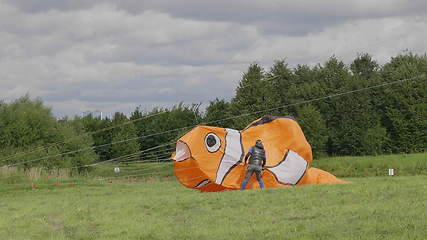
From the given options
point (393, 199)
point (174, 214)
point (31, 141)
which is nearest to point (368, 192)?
point (393, 199)

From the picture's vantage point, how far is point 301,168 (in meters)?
21.6

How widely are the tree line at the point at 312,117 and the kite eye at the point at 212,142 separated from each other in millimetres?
19324

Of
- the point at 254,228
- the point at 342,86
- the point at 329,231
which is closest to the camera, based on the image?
the point at 329,231

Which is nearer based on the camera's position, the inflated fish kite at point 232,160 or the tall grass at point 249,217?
the tall grass at point 249,217

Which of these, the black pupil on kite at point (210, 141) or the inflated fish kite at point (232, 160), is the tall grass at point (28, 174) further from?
the black pupil on kite at point (210, 141)

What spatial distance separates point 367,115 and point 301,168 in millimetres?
27310

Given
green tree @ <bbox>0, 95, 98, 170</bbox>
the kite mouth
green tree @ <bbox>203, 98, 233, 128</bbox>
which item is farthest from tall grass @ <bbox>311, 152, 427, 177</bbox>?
the kite mouth

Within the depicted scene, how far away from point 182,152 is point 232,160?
169 cm

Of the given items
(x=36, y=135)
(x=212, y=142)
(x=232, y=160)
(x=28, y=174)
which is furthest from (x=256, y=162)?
(x=36, y=135)

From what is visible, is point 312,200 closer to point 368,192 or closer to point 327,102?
point 368,192

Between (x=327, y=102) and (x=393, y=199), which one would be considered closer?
(x=393, y=199)

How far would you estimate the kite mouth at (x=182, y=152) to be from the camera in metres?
21.2

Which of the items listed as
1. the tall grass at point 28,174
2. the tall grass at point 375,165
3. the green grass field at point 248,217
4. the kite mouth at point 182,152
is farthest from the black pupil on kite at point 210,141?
the tall grass at point 375,165

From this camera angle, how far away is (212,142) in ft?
70.6
